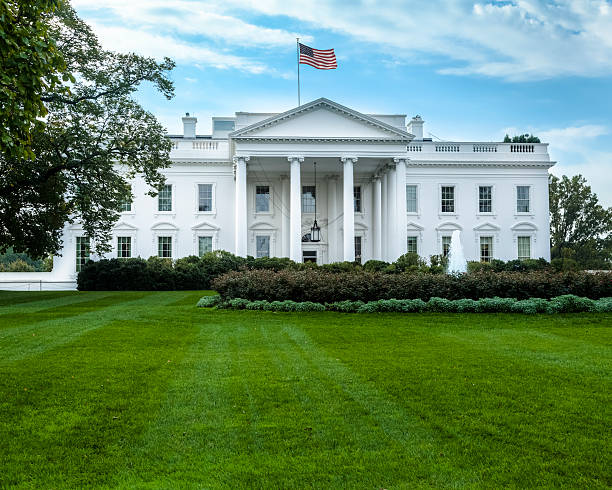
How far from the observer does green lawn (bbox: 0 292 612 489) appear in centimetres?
451

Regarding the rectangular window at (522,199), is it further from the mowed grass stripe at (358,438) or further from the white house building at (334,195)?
the mowed grass stripe at (358,438)

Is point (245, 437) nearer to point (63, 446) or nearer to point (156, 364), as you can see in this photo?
point (63, 446)

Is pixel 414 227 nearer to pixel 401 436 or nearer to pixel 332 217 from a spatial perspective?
pixel 332 217

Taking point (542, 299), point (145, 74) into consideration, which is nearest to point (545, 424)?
point (542, 299)

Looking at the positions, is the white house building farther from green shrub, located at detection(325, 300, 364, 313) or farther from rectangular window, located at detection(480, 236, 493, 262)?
green shrub, located at detection(325, 300, 364, 313)

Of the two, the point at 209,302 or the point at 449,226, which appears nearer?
the point at 209,302

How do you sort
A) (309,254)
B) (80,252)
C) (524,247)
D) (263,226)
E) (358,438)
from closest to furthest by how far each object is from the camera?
(358,438) < (80,252) < (263,226) < (309,254) < (524,247)

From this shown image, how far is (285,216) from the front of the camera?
135 ft

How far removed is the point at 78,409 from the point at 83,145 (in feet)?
54.3

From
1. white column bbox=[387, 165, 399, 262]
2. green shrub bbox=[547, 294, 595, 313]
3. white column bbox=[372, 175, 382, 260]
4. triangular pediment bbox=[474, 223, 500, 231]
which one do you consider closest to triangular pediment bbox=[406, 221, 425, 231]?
white column bbox=[372, 175, 382, 260]

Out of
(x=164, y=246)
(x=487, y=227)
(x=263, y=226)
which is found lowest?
(x=164, y=246)

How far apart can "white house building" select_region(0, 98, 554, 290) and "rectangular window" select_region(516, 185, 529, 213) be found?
0.08m

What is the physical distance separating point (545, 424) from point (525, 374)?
2458 millimetres

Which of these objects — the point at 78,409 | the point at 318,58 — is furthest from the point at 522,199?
the point at 78,409
